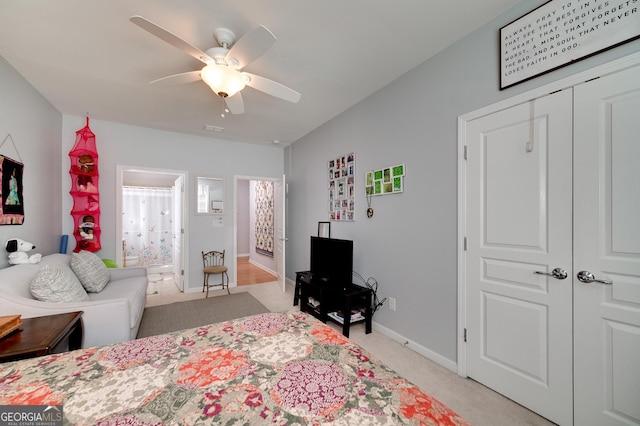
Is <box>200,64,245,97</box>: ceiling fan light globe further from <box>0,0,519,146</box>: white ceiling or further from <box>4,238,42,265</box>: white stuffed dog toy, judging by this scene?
<box>4,238,42,265</box>: white stuffed dog toy

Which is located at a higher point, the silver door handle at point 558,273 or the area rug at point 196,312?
the silver door handle at point 558,273

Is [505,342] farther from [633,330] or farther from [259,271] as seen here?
[259,271]

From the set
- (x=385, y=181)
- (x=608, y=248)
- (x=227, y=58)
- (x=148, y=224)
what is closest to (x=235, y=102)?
(x=227, y=58)

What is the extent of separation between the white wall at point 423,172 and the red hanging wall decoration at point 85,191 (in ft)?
11.4

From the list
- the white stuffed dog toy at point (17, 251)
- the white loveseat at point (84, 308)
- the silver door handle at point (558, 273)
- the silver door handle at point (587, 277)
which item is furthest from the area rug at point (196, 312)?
the silver door handle at point (587, 277)

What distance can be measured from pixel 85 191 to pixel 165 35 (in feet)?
10.1

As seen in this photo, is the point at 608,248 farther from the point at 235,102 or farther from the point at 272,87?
the point at 235,102

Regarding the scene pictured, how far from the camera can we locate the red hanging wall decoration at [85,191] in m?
3.47

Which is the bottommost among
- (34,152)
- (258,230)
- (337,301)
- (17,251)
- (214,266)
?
(337,301)

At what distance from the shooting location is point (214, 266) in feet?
15.3

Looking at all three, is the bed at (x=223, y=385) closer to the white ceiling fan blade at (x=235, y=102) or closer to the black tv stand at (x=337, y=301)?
the black tv stand at (x=337, y=301)

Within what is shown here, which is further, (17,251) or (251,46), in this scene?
(17,251)

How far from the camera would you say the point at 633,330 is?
54.1 inches

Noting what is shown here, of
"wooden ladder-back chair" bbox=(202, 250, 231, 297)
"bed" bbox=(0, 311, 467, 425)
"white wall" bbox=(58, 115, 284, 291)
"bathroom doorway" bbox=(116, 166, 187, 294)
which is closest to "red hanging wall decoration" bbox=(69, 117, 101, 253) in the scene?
"white wall" bbox=(58, 115, 284, 291)
